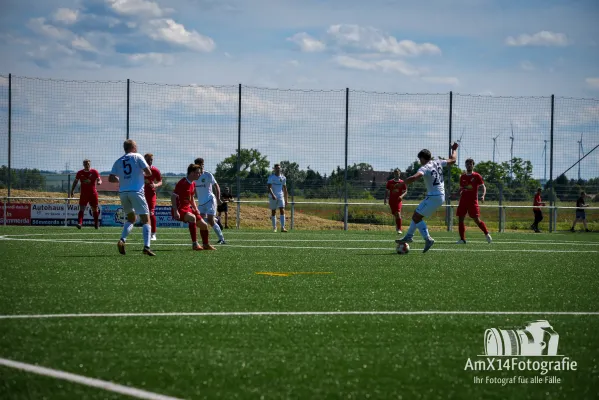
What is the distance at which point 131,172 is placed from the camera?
46.0ft

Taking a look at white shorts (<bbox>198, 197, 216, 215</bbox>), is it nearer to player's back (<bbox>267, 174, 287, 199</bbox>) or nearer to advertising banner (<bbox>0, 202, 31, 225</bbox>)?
player's back (<bbox>267, 174, 287, 199</bbox>)

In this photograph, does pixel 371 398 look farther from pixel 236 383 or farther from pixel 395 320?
pixel 395 320

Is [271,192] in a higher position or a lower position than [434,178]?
lower

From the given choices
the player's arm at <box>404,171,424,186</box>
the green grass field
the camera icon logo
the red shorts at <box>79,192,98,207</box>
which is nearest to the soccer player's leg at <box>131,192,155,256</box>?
the green grass field

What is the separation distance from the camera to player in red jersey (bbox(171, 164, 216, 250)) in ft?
51.6

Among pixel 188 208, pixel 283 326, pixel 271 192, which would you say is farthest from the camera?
pixel 271 192

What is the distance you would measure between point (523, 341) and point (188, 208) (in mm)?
11116

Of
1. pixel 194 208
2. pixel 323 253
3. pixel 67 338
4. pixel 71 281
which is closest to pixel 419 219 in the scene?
pixel 323 253

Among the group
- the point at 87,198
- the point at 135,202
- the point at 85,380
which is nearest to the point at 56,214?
the point at 87,198

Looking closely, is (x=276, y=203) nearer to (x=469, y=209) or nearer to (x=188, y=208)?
(x=469, y=209)

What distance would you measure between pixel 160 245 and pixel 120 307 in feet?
33.9

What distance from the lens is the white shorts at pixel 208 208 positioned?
18.0 meters

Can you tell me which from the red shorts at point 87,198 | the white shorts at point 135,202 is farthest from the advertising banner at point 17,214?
the white shorts at point 135,202

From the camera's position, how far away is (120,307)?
721 centimetres
